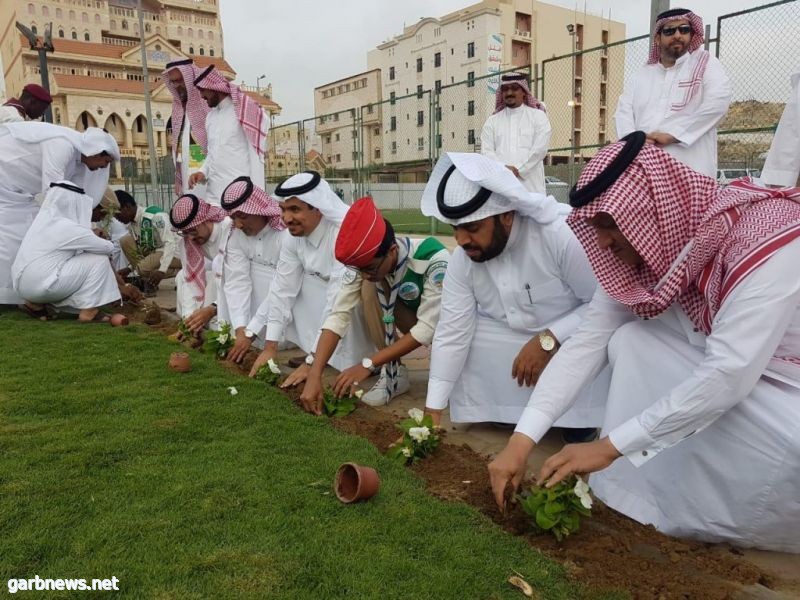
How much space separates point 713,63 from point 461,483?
370 cm

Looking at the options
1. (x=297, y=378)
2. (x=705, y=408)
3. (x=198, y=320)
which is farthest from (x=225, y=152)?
(x=705, y=408)

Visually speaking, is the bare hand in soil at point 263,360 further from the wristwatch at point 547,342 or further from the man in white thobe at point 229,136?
the man in white thobe at point 229,136

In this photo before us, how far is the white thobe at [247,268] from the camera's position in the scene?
5172 millimetres

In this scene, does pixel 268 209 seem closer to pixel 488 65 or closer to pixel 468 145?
pixel 468 145

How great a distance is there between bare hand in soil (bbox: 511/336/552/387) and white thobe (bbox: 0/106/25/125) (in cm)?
655

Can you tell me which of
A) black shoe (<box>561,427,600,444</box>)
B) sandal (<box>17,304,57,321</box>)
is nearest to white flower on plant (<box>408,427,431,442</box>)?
black shoe (<box>561,427,600,444</box>)

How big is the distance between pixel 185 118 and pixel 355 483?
5491mm

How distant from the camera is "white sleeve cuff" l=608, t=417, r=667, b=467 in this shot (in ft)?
6.53

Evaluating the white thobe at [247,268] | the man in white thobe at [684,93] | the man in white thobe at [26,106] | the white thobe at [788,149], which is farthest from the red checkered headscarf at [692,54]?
the man in white thobe at [26,106]

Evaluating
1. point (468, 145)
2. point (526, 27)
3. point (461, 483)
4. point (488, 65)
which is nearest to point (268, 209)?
point (461, 483)

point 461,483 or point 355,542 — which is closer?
point 355,542

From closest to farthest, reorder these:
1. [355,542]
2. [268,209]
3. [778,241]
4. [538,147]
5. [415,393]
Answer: [778,241], [355,542], [415,393], [268,209], [538,147]

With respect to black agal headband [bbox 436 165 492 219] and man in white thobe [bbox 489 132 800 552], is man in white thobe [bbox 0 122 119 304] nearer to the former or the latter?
black agal headband [bbox 436 165 492 219]

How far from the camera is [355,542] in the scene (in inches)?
84.2
